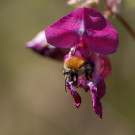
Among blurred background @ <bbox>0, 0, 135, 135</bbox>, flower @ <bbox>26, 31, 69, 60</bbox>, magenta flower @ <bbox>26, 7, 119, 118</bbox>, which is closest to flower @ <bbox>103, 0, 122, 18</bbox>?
flower @ <bbox>26, 31, 69, 60</bbox>

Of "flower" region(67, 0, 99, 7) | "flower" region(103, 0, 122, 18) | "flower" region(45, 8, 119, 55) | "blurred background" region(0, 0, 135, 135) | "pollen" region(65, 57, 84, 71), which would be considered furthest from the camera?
"blurred background" region(0, 0, 135, 135)

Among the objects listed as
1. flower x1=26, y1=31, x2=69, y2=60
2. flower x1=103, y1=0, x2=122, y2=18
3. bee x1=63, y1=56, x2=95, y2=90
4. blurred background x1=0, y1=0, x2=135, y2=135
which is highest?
bee x1=63, y1=56, x2=95, y2=90

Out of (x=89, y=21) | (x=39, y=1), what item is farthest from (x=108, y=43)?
(x=39, y=1)

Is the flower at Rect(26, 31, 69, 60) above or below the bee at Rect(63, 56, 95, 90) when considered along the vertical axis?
below

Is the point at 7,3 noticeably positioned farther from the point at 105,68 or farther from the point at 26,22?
the point at 105,68

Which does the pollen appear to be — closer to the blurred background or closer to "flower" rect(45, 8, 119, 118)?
"flower" rect(45, 8, 119, 118)

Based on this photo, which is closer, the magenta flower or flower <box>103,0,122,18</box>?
the magenta flower

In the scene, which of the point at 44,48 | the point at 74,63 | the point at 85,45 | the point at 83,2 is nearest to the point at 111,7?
the point at 83,2

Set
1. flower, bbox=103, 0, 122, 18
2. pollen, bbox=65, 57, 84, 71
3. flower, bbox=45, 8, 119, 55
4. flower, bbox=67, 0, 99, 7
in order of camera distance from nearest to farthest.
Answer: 1. flower, bbox=45, 8, 119, 55
2. pollen, bbox=65, 57, 84, 71
3. flower, bbox=67, 0, 99, 7
4. flower, bbox=103, 0, 122, 18
